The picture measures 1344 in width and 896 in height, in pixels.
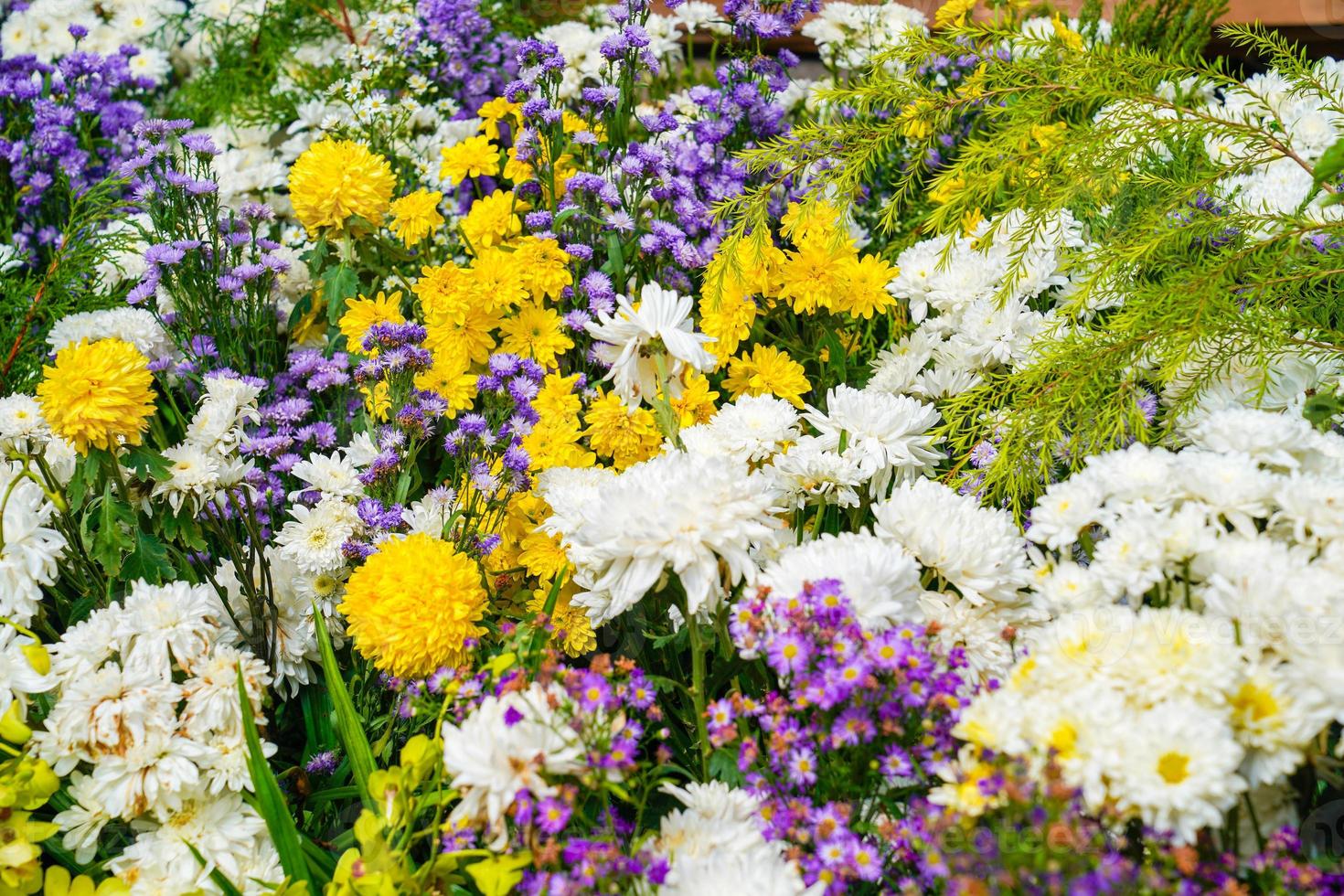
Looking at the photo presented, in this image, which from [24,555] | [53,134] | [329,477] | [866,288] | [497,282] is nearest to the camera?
[24,555]

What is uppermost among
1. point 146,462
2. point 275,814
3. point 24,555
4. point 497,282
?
point 497,282

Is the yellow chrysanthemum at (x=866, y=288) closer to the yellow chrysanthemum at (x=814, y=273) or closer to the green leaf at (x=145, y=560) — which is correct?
the yellow chrysanthemum at (x=814, y=273)

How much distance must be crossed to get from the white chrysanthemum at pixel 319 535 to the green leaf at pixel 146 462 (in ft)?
0.66

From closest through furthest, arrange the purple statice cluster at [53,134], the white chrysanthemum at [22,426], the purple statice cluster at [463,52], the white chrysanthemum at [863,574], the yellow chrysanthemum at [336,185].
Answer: the white chrysanthemum at [863,574]
the white chrysanthemum at [22,426]
the yellow chrysanthemum at [336,185]
the purple statice cluster at [53,134]
the purple statice cluster at [463,52]

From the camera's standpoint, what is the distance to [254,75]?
3527mm

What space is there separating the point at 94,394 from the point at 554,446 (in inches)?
27.7

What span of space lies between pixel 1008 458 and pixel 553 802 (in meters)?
0.92

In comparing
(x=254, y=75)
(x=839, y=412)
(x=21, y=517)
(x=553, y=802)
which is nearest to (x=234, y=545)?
(x=21, y=517)

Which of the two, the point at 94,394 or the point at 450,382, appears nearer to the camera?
the point at 94,394

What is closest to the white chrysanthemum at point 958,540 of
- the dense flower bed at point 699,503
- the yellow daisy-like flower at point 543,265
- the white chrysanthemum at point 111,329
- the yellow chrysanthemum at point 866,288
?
the dense flower bed at point 699,503

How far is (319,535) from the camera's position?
1.72 m

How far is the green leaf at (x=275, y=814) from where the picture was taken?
1.32m

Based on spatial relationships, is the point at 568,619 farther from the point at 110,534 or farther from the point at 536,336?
the point at 110,534

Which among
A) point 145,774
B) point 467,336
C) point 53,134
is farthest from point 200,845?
point 53,134
